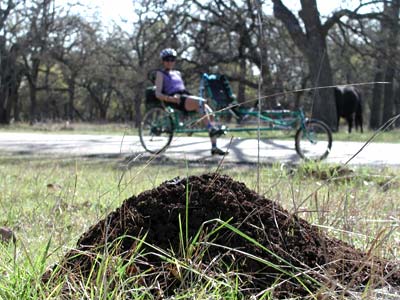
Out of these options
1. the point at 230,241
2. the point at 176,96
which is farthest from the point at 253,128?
the point at 230,241

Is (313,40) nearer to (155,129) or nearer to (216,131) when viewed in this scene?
(155,129)

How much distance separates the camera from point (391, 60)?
19.4 m

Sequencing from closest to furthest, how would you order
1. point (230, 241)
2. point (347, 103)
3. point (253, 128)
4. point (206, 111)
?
1. point (230, 241)
2. point (206, 111)
3. point (253, 128)
4. point (347, 103)

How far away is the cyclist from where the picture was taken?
364 inches

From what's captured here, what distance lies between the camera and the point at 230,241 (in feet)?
6.29

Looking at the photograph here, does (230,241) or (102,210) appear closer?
→ (230,241)

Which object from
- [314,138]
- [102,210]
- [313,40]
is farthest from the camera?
[313,40]

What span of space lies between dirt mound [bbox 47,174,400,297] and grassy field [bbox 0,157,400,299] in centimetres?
7

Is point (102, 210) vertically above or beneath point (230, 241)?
beneath

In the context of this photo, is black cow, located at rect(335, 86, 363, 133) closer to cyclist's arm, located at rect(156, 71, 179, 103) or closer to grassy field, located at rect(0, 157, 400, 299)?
cyclist's arm, located at rect(156, 71, 179, 103)

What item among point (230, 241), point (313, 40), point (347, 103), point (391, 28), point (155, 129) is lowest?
point (230, 241)

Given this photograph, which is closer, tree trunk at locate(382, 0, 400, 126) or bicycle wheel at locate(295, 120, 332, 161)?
bicycle wheel at locate(295, 120, 332, 161)

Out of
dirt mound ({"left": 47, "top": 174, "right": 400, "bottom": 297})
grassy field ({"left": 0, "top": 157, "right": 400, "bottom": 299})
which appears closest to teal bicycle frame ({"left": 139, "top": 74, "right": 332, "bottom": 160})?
grassy field ({"left": 0, "top": 157, "right": 400, "bottom": 299})

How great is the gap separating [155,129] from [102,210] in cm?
664
